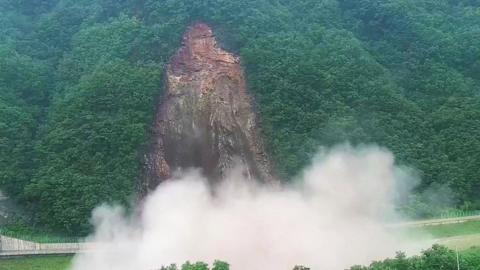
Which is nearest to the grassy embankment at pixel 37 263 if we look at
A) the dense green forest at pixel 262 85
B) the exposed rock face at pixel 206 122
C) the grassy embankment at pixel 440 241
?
the grassy embankment at pixel 440 241

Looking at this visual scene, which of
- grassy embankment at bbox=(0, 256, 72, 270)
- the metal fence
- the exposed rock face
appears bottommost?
grassy embankment at bbox=(0, 256, 72, 270)

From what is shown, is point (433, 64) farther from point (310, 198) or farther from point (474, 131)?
point (310, 198)

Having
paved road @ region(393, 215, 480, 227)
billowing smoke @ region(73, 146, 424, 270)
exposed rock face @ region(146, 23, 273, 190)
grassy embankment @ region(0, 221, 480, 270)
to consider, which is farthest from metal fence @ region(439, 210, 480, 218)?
exposed rock face @ region(146, 23, 273, 190)

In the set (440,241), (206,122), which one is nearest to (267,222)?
(440,241)

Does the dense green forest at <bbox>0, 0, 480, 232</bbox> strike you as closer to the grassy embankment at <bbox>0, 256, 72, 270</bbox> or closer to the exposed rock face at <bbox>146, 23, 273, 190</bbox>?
the exposed rock face at <bbox>146, 23, 273, 190</bbox>

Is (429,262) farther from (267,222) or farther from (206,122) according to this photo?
(206,122)

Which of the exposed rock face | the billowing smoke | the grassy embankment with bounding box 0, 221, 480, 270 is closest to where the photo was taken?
the billowing smoke
